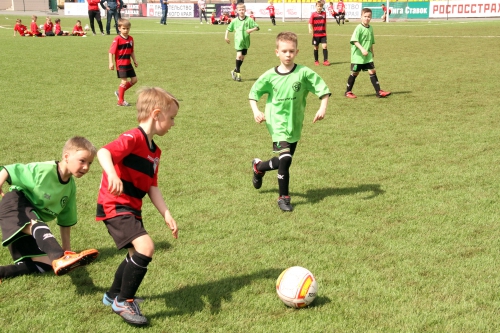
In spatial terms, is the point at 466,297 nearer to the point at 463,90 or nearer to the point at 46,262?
the point at 46,262

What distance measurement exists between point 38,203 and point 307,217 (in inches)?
108

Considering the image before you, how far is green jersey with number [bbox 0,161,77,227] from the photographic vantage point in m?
4.52

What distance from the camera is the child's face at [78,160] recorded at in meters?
4.36

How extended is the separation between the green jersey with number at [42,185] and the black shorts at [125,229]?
0.75m

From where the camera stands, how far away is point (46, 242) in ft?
13.6

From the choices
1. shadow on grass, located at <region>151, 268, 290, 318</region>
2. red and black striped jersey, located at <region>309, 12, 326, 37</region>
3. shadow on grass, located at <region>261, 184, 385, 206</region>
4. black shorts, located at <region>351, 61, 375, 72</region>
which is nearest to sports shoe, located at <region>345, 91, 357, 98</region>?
black shorts, located at <region>351, 61, 375, 72</region>

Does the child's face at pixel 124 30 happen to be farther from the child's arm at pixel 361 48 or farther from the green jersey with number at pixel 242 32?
the child's arm at pixel 361 48

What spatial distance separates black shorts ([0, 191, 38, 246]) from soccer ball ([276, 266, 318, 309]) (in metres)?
1.95

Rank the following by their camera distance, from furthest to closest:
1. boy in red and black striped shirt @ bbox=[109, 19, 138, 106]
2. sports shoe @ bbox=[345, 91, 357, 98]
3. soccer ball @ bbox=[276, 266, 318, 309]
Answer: sports shoe @ bbox=[345, 91, 357, 98] < boy in red and black striped shirt @ bbox=[109, 19, 138, 106] < soccer ball @ bbox=[276, 266, 318, 309]

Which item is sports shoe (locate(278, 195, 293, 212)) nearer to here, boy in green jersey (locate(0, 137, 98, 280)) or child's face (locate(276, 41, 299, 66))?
child's face (locate(276, 41, 299, 66))

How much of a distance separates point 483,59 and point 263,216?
15.2m

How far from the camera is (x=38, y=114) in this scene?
11312mm

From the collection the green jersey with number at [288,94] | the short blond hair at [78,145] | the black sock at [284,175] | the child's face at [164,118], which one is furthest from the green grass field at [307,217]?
the child's face at [164,118]

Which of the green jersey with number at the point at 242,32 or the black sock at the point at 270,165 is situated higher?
the green jersey with number at the point at 242,32
